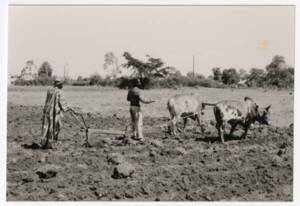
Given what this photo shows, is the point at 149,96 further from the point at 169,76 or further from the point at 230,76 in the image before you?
the point at 230,76

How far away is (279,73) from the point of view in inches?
285

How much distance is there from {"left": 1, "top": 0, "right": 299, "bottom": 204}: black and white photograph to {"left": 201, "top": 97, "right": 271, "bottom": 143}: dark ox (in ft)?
0.04

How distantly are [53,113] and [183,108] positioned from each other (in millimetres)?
1579

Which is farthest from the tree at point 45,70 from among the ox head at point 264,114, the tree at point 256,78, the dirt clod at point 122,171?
the ox head at point 264,114

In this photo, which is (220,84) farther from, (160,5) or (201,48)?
(160,5)

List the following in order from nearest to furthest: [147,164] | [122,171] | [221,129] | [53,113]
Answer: [122,171]
[147,164]
[53,113]
[221,129]

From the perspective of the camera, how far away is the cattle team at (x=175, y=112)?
288 inches

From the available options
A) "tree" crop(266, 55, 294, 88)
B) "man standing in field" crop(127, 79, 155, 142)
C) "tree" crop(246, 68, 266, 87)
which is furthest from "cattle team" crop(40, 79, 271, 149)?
"tree" crop(266, 55, 294, 88)

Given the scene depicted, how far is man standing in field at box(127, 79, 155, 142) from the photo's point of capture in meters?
7.38

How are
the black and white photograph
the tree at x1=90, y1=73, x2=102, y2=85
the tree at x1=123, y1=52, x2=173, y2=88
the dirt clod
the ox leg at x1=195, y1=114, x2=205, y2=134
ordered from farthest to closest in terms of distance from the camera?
the ox leg at x1=195, y1=114, x2=205, y2=134 → the tree at x1=90, y1=73, x2=102, y2=85 → the tree at x1=123, y1=52, x2=173, y2=88 → the black and white photograph → the dirt clod

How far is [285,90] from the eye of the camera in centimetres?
736

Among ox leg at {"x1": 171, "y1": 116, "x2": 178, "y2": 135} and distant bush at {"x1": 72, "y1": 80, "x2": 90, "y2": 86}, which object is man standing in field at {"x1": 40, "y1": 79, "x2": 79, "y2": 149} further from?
ox leg at {"x1": 171, "y1": 116, "x2": 178, "y2": 135}

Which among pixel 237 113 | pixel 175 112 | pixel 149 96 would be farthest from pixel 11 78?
pixel 237 113
